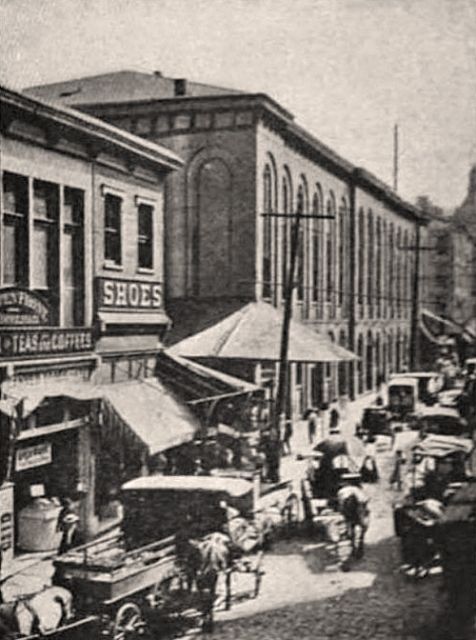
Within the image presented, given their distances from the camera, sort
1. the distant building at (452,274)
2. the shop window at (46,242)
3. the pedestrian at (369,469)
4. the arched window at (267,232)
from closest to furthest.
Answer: the shop window at (46,242)
the distant building at (452,274)
the pedestrian at (369,469)
the arched window at (267,232)

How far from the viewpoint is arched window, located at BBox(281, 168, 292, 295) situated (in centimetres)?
777

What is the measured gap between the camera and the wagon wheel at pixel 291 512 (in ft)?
22.2

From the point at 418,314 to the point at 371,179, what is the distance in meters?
2.61

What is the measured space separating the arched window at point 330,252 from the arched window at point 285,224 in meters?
0.38

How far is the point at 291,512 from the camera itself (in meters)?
6.98

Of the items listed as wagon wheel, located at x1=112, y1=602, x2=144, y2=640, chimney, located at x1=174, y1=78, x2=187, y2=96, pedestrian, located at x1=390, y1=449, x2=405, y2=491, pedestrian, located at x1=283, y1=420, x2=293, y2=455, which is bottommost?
wagon wheel, located at x1=112, y1=602, x2=144, y2=640

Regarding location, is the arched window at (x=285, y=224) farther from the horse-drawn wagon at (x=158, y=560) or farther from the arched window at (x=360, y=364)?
the horse-drawn wagon at (x=158, y=560)

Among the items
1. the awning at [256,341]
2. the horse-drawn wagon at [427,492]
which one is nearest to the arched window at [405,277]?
the awning at [256,341]

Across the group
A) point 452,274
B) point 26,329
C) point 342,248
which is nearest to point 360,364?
point 342,248

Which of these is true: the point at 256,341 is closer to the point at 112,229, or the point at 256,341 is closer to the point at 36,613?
the point at 112,229

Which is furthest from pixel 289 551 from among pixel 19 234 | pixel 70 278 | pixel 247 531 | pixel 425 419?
pixel 425 419

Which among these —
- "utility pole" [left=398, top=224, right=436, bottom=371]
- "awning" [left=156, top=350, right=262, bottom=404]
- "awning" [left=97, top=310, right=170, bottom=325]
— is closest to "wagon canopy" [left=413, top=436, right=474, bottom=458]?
"awning" [left=156, top=350, right=262, bottom=404]

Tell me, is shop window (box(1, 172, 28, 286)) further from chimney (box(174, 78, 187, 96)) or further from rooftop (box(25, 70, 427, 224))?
chimney (box(174, 78, 187, 96))

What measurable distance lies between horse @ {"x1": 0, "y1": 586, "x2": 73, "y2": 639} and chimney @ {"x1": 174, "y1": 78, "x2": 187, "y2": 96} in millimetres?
3494
